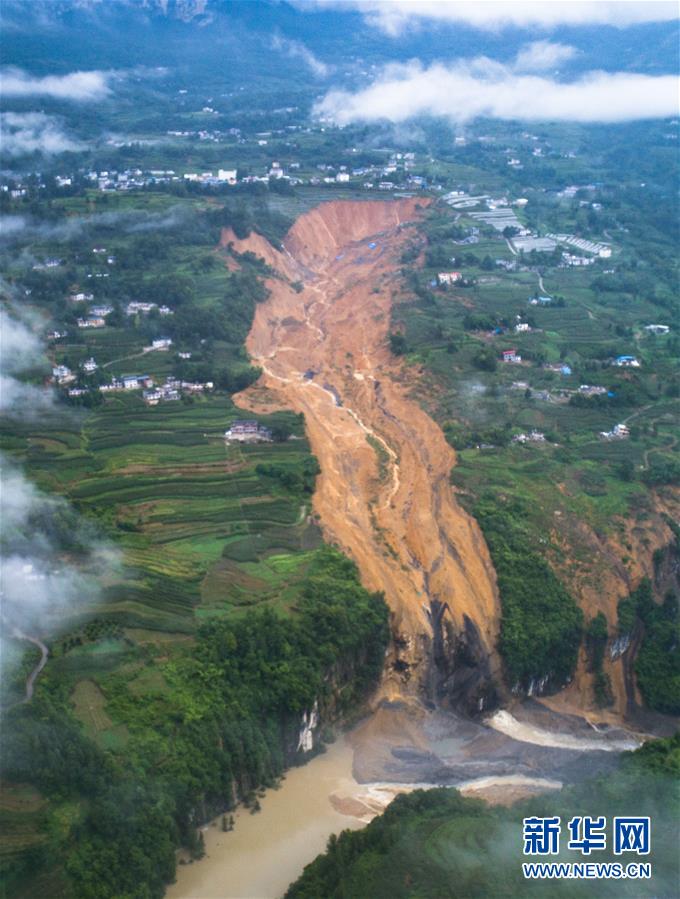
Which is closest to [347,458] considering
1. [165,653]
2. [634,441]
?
[634,441]

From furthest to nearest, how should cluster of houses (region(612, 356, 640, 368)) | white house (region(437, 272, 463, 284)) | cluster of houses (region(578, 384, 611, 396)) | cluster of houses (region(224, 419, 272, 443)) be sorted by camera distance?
white house (region(437, 272, 463, 284)) < cluster of houses (region(612, 356, 640, 368)) < cluster of houses (region(578, 384, 611, 396)) < cluster of houses (region(224, 419, 272, 443))

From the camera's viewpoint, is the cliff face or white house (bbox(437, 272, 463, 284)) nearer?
the cliff face

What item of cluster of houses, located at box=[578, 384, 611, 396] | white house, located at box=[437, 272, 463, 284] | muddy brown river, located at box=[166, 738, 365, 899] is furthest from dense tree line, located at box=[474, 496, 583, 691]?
white house, located at box=[437, 272, 463, 284]

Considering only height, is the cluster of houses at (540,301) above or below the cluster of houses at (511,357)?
above

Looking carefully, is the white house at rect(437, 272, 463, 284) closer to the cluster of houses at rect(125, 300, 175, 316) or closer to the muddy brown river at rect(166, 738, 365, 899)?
the cluster of houses at rect(125, 300, 175, 316)

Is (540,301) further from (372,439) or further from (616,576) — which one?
(616,576)

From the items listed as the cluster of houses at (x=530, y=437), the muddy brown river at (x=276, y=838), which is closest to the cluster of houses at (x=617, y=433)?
the cluster of houses at (x=530, y=437)

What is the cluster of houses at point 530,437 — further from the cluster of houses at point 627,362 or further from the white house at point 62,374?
the white house at point 62,374

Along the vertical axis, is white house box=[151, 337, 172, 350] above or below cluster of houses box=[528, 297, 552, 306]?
below
